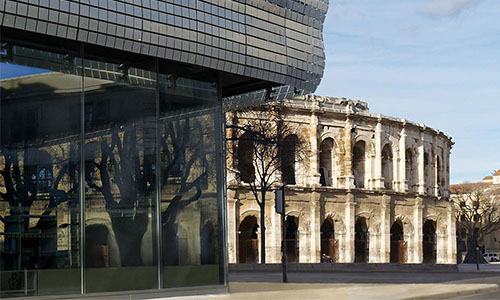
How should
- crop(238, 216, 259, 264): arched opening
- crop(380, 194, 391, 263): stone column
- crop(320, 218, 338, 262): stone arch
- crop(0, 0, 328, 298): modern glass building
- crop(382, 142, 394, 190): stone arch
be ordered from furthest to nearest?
crop(382, 142, 394, 190): stone arch, crop(380, 194, 391, 263): stone column, crop(320, 218, 338, 262): stone arch, crop(238, 216, 259, 264): arched opening, crop(0, 0, 328, 298): modern glass building

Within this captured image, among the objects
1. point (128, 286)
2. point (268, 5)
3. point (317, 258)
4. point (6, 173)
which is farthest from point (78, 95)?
point (317, 258)

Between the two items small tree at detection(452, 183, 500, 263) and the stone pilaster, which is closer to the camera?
the stone pilaster

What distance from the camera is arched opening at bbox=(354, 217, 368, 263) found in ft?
244

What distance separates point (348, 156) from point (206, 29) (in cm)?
5483

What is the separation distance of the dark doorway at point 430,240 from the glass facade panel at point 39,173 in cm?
6849

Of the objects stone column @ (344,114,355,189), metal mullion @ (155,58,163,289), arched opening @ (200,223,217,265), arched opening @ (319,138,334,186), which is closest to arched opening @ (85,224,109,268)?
metal mullion @ (155,58,163,289)

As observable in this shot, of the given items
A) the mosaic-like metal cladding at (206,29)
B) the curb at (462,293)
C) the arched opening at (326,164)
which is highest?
the mosaic-like metal cladding at (206,29)

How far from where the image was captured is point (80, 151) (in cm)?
1738

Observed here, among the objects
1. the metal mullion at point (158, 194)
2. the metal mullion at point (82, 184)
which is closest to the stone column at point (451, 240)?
the metal mullion at point (158, 194)

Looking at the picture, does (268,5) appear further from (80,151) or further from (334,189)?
(334,189)

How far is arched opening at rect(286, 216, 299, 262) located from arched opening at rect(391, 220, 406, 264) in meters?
11.4

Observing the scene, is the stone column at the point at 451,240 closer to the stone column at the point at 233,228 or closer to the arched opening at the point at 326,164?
the arched opening at the point at 326,164

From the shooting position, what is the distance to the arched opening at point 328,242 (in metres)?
71.6

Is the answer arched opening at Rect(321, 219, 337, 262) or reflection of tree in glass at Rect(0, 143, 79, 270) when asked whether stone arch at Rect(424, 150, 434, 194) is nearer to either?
arched opening at Rect(321, 219, 337, 262)
